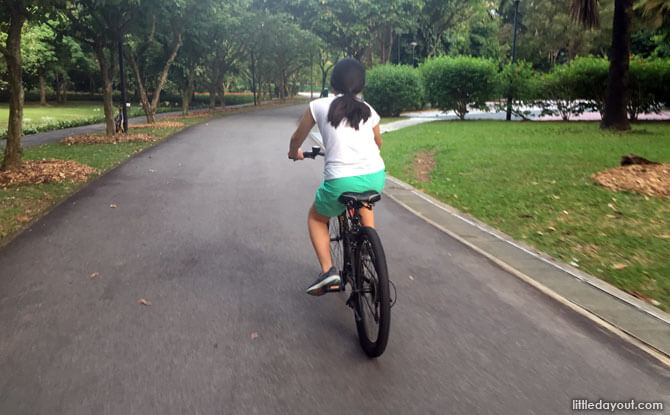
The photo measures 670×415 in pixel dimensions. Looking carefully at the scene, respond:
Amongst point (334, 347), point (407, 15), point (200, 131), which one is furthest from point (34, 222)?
point (407, 15)

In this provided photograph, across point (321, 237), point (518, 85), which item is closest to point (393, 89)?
point (518, 85)

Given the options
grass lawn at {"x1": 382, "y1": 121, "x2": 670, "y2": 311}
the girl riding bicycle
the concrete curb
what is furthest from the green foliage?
the girl riding bicycle

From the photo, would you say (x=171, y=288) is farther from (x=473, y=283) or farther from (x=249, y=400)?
(x=473, y=283)

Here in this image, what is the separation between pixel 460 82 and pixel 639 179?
17474 mm

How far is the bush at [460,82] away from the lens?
961 inches

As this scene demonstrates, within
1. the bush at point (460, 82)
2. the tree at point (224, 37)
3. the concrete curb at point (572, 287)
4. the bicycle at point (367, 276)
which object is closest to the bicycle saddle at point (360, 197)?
the bicycle at point (367, 276)

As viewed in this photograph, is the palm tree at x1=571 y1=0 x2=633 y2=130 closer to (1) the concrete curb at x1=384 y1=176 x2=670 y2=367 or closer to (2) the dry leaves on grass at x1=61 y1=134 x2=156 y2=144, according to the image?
(1) the concrete curb at x1=384 y1=176 x2=670 y2=367

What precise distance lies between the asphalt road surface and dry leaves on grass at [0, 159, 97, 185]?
142 inches

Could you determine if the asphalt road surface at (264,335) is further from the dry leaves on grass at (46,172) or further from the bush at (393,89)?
the bush at (393,89)

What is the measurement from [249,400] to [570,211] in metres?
5.85

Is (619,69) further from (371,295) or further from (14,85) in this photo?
(371,295)

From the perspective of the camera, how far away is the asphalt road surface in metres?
2.94

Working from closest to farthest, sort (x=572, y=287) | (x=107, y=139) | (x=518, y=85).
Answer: (x=572, y=287)
(x=107, y=139)
(x=518, y=85)

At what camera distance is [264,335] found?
12.1 ft
